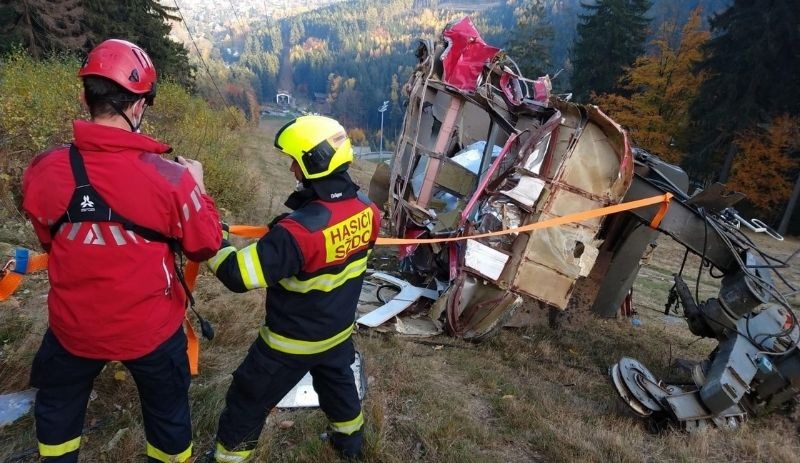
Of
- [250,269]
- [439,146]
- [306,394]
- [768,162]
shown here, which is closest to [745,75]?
[768,162]

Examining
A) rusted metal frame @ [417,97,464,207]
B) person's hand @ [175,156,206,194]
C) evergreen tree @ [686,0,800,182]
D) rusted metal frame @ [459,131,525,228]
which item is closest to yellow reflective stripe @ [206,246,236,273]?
person's hand @ [175,156,206,194]

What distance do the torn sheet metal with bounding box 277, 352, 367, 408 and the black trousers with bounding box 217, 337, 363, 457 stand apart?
53 cm

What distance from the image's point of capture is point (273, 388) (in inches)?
96.6

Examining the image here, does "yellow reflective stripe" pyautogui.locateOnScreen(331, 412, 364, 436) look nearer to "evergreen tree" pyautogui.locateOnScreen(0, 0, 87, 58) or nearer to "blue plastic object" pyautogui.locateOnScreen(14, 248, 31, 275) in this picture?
"blue plastic object" pyautogui.locateOnScreen(14, 248, 31, 275)

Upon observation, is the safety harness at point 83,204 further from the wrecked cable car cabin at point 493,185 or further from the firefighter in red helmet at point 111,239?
the wrecked cable car cabin at point 493,185

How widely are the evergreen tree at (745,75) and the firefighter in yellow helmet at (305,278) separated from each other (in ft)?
76.7

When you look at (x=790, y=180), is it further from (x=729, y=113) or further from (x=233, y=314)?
(x=233, y=314)

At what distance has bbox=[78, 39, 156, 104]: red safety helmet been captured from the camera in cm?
179

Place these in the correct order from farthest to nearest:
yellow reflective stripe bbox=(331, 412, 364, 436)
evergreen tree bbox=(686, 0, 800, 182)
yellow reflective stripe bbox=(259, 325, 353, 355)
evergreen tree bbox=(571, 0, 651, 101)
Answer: evergreen tree bbox=(571, 0, 651, 101) → evergreen tree bbox=(686, 0, 800, 182) → yellow reflective stripe bbox=(331, 412, 364, 436) → yellow reflective stripe bbox=(259, 325, 353, 355)

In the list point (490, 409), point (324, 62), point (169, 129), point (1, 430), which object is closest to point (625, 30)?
point (169, 129)

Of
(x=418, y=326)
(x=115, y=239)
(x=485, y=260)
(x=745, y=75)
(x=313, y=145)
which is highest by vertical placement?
(x=313, y=145)

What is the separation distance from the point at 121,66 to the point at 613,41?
31105 mm

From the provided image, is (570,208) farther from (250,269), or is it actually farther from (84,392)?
(84,392)

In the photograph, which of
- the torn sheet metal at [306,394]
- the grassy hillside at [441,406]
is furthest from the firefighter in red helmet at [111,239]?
the torn sheet metal at [306,394]
